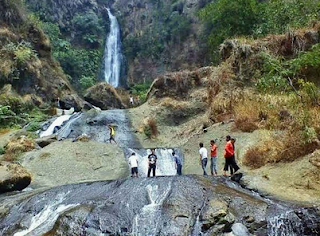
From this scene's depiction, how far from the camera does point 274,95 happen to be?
1941cm

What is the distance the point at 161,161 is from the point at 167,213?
9811mm

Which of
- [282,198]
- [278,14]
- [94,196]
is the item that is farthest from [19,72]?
[282,198]

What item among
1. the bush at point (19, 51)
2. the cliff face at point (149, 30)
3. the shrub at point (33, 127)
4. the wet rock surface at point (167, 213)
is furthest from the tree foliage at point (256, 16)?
the wet rock surface at point (167, 213)

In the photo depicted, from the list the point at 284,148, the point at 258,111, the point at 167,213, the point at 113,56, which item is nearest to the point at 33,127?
the point at 258,111

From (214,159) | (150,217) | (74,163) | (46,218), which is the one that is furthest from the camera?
(74,163)

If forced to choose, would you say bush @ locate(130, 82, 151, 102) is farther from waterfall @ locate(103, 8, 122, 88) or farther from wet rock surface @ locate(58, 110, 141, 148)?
wet rock surface @ locate(58, 110, 141, 148)

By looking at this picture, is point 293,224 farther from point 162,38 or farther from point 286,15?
point 162,38

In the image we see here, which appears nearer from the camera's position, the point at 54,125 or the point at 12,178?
the point at 12,178

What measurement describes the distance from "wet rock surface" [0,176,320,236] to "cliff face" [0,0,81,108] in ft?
69.2

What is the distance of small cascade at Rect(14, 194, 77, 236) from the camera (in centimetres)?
1117

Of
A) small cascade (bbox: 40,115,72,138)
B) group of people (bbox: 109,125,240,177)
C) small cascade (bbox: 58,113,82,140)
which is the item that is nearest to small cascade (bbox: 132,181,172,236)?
group of people (bbox: 109,125,240,177)

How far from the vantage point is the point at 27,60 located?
108 feet

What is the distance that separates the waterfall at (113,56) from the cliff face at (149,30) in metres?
0.83

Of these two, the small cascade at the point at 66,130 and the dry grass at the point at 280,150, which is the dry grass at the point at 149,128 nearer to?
the small cascade at the point at 66,130
